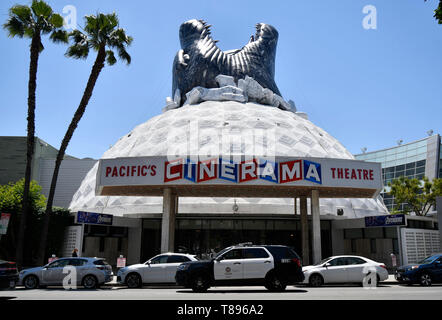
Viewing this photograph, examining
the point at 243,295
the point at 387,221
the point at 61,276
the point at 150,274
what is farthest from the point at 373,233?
the point at 61,276

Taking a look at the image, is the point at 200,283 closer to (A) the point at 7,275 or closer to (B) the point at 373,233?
(A) the point at 7,275

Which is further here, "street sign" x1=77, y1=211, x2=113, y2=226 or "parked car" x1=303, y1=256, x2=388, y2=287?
"street sign" x1=77, y1=211, x2=113, y2=226

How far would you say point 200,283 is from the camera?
542 inches

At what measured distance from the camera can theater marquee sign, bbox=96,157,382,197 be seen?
2058cm

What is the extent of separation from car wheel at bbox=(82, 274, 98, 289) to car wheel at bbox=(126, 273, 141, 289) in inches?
53.4

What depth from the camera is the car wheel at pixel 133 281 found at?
53.8 ft

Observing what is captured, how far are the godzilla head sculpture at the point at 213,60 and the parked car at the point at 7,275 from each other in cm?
3079

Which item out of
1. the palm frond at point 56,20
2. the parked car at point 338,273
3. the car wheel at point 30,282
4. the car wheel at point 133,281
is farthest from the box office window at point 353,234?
the palm frond at point 56,20

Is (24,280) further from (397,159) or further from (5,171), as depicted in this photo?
(397,159)

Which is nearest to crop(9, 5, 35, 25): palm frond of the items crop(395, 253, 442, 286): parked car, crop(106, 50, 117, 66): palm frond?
crop(106, 50, 117, 66): palm frond

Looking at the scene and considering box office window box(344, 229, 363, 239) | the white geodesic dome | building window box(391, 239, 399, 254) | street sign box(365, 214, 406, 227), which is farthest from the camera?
box office window box(344, 229, 363, 239)

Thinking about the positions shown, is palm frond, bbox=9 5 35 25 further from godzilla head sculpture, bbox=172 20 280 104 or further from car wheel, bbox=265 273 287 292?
godzilla head sculpture, bbox=172 20 280 104

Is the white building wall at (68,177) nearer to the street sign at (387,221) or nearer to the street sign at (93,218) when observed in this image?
the street sign at (93,218)

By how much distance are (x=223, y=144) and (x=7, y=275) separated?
19262mm
